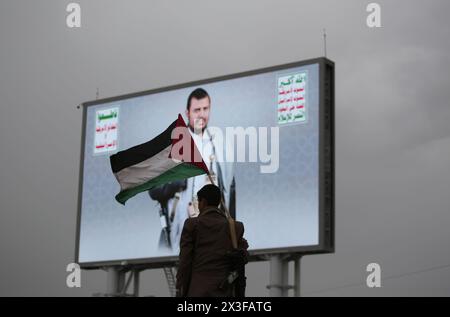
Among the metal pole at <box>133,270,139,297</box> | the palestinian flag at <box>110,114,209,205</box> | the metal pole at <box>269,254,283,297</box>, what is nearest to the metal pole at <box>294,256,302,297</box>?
the metal pole at <box>269,254,283,297</box>

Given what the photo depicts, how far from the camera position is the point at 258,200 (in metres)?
21.0

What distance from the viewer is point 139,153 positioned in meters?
11.3

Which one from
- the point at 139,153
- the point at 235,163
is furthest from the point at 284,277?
the point at 139,153

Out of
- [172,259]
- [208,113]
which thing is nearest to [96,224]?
[172,259]

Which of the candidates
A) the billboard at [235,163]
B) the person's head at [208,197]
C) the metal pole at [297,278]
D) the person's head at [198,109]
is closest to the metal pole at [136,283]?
the billboard at [235,163]

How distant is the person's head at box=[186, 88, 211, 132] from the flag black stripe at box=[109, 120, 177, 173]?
1076cm

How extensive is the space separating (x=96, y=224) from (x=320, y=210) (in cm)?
659

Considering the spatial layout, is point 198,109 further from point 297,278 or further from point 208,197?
point 208,197

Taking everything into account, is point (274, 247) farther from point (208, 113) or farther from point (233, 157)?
point (208, 113)

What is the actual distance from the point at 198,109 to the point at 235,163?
6.93 ft

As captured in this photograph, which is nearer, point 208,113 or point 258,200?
point 258,200

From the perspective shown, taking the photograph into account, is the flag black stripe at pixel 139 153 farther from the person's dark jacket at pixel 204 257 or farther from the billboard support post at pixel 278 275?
the billboard support post at pixel 278 275

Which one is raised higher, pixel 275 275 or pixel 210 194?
pixel 275 275
